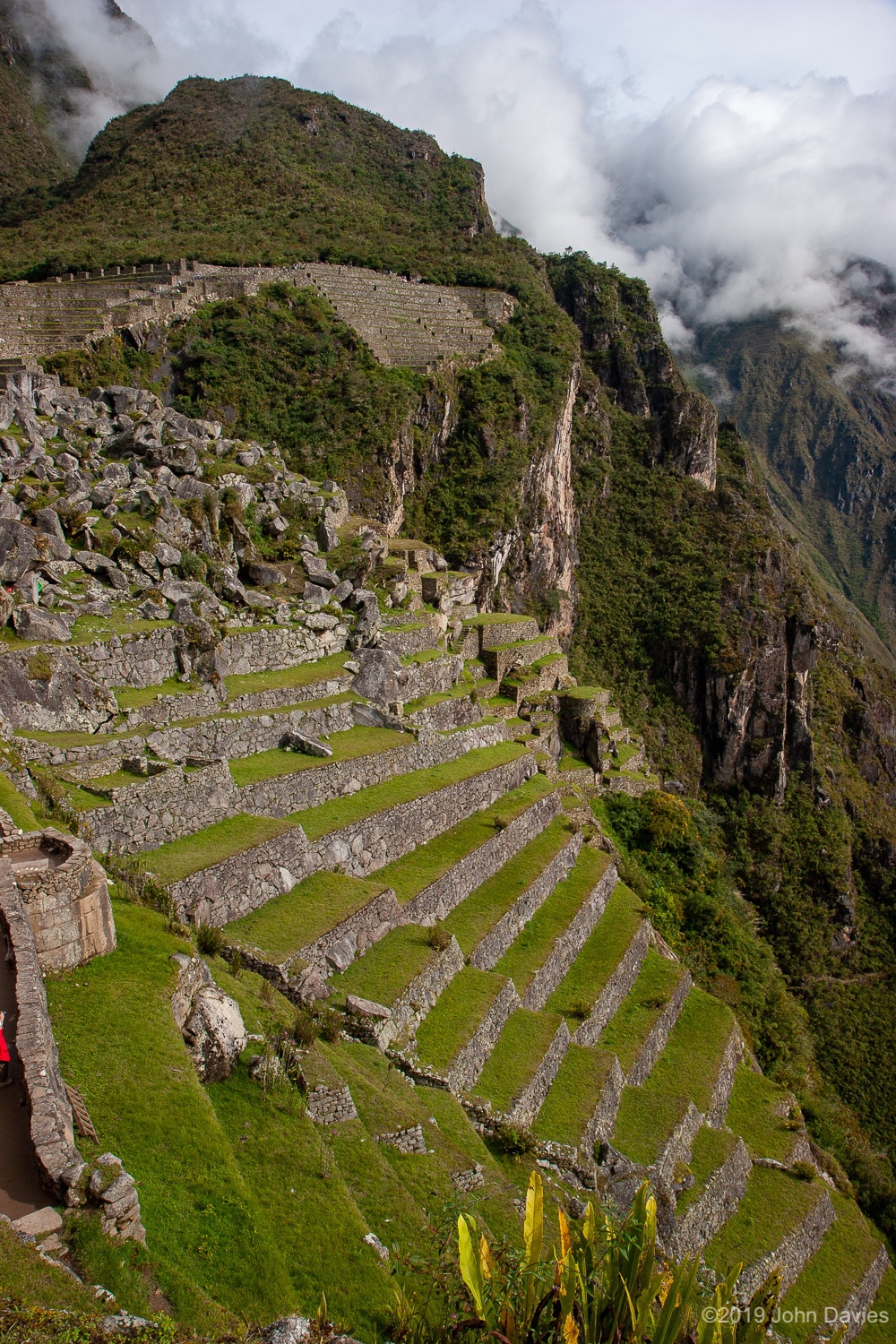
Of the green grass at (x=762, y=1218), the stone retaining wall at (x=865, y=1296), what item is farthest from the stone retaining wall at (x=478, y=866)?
the stone retaining wall at (x=865, y=1296)

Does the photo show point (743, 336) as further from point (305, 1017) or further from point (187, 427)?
point (305, 1017)

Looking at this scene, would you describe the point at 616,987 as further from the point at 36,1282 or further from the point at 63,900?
the point at 36,1282

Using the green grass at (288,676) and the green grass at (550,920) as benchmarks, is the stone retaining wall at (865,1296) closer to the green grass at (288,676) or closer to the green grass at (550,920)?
the green grass at (550,920)

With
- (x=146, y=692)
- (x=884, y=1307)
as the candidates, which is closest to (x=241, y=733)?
(x=146, y=692)

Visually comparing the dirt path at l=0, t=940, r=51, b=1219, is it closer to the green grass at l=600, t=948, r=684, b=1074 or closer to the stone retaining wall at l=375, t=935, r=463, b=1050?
the stone retaining wall at l=375, t=935, r=463, b=1050

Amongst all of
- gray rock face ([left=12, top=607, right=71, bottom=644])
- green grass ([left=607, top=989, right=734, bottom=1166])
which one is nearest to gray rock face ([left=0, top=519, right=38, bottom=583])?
gray rock face ([left=12, top=607, right=71, bottom=644])

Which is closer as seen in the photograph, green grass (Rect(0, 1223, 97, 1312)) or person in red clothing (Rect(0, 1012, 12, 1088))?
green grass (Rect(0, 1223, 97, 1312))
